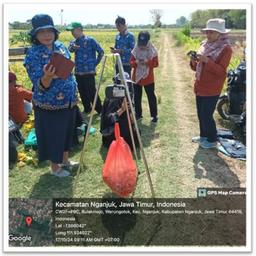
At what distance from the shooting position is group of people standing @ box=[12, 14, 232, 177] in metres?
3.49

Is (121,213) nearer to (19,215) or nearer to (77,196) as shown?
(77,196)

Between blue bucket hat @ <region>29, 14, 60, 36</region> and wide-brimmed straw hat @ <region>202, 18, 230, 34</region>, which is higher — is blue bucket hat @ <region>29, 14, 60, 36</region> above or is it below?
below

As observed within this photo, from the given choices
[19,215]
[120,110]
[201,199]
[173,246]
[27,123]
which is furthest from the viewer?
[27,123]

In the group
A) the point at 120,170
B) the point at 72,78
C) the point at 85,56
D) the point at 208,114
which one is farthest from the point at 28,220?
the point at 85,56

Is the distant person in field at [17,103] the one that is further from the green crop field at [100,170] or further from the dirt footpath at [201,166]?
the dirt footpath at [201,166]

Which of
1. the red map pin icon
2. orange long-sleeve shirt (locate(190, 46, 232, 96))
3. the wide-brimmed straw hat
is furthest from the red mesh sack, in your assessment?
the wide-brimmed straw hat

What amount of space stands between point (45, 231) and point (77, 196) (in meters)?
0.60

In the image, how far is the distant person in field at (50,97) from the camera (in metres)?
3.42

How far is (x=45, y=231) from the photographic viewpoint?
3.26 meters

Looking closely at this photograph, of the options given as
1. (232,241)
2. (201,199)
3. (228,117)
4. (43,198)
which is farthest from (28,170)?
(228,117)

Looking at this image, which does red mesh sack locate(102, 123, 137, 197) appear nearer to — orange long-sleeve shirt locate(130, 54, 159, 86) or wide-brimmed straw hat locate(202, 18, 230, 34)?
wide-brimmed straw hat locate(202, 18, 230, 34)

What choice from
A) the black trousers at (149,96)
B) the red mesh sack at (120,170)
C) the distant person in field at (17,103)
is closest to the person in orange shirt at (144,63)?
the black trousers at (149,96)

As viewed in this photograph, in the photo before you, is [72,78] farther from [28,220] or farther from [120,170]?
[28,220]

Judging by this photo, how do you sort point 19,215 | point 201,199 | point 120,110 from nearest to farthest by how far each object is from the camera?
point 19,215
point 201,199
point 120,110
